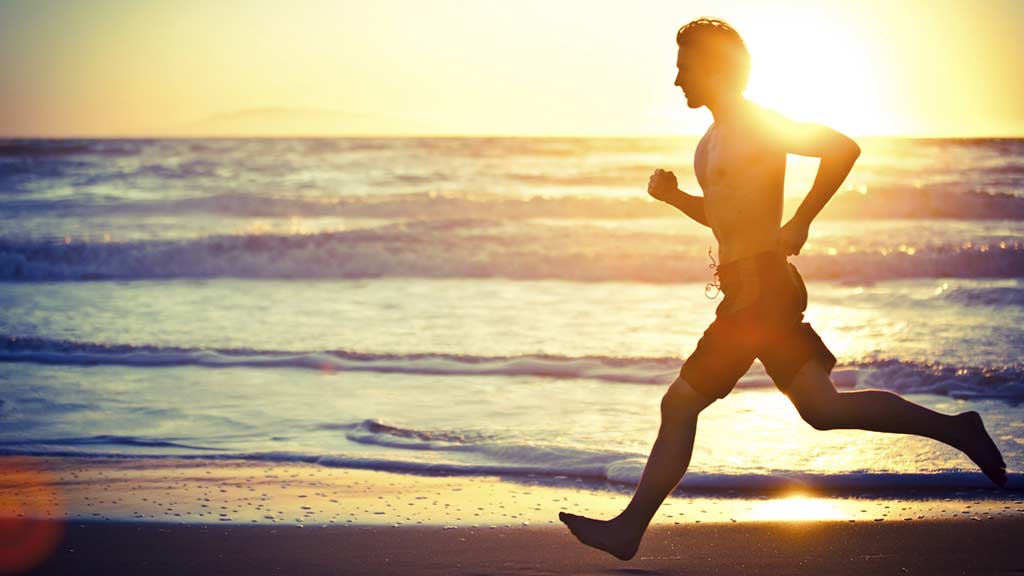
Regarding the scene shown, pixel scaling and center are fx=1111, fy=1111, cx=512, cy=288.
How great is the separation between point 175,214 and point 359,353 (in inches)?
710

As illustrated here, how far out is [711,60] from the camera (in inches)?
127

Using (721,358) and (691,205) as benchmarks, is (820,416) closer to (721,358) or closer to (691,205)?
(721,358)

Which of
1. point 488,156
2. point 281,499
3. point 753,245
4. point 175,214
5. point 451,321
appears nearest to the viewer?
point 753,245

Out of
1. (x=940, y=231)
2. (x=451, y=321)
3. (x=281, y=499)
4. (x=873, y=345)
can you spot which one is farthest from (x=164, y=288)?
(x=940, y=231)

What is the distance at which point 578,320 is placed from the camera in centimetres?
1068

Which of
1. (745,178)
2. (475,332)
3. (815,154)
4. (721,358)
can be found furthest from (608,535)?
(475,332)

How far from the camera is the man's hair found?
3.20m

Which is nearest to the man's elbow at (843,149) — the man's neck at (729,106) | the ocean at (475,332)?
the man's neck at (729,106)

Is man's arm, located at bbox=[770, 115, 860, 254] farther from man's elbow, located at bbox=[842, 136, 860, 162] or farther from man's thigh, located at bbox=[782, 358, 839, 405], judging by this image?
man's thigh, located at bbox=[782, 358, 839, 405]

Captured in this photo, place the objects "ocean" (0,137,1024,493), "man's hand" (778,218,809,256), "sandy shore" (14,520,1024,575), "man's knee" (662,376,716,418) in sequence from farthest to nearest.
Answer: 1. "ocean" (0,137,1024,493)
2. "sandy shore" (14,520,1024,575)
3. "man's knee" (662,376,716,418)
4. "man's hand" (778,218,809,256)

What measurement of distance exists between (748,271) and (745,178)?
10.8 inches

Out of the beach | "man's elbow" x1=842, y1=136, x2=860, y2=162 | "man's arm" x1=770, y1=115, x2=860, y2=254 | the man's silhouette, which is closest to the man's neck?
the man's silhouette

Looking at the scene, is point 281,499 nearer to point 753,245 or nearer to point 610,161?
point 753,245

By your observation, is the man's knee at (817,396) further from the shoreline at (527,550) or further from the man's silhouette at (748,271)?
the shoreline at (527,550)
